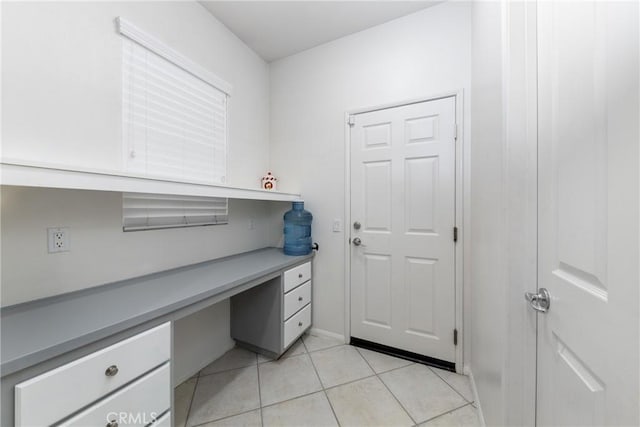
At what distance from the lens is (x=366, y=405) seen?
59.0 inches

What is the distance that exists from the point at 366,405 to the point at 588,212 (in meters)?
1.57

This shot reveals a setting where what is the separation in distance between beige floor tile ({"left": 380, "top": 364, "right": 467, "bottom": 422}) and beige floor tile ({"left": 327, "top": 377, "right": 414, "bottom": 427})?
7 centimetres

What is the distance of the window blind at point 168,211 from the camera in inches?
56.3

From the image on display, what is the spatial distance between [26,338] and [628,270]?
1.62 metres

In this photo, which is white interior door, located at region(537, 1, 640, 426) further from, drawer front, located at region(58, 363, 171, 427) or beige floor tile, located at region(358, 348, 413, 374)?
drawer front, located at region(58, 363, 171, 427)

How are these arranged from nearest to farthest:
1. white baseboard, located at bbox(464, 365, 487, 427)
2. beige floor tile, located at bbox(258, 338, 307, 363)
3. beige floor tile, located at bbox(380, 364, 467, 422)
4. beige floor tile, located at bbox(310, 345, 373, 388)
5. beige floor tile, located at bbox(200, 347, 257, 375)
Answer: white baseboard, located at bbox(464, 365, 487, 427) < beige floor tile, located at bbox(380, 364, 467, 422) < beige floor tile, located at bbox(310, 345, 373, 388) < beige floor tile, located at bbox(200, 347, 257, 375) < beige floor tile, located at bbox(258, 338, 307, 363)

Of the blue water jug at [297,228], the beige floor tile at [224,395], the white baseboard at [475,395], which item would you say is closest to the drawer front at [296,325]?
the beige floor tile at [224,395]

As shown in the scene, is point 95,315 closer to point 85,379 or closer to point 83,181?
point 85,379

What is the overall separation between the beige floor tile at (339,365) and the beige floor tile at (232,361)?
0.53m

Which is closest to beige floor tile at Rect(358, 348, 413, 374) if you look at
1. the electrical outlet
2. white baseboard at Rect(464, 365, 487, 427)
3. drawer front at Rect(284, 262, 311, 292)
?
white baseboard at Rect(464, 365, 487, 427)

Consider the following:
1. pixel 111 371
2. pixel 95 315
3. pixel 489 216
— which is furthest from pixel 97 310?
pixel 489 216

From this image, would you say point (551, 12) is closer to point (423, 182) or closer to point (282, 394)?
point (423, 182)

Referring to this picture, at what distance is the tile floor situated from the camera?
4.58 ft

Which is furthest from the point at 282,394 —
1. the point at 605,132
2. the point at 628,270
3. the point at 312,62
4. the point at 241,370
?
the point at 312,62
